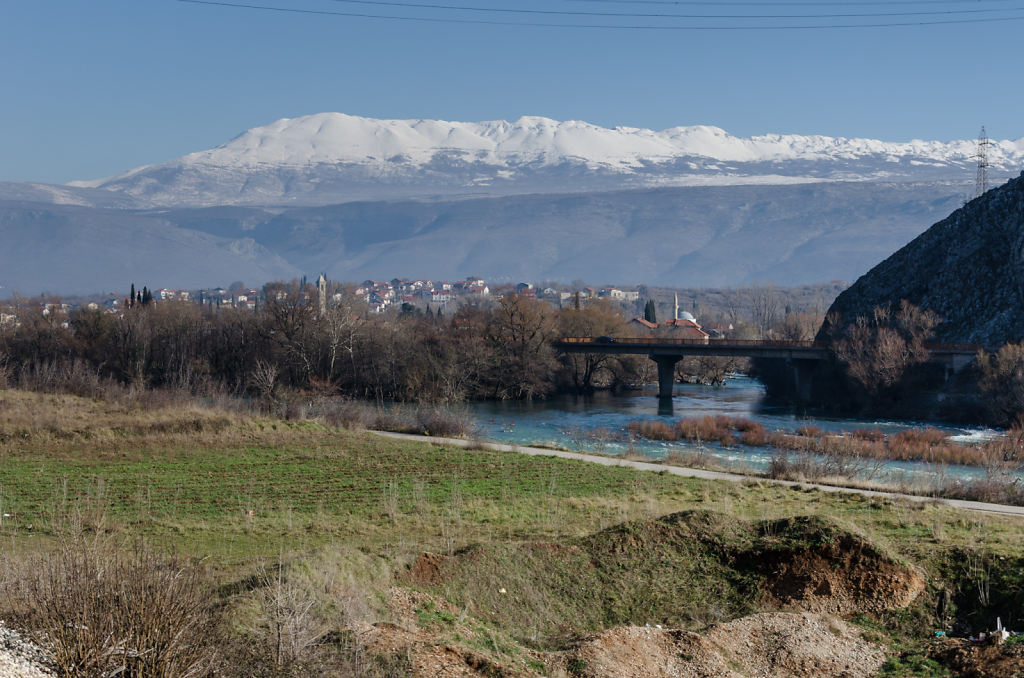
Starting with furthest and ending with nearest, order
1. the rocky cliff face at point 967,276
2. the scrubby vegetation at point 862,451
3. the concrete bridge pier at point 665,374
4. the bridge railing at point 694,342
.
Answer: the concrete bridge pier at point 665,374
the bridge railing at point 694,342
the rocky cliff face at point 967,276
the scrubby vegetation at point 862,451

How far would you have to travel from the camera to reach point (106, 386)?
7075cm

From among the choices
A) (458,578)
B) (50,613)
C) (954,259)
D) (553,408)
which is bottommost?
(553,408)

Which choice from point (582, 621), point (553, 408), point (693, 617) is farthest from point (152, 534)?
point (553, 408)

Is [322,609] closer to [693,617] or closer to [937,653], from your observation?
[693,617]

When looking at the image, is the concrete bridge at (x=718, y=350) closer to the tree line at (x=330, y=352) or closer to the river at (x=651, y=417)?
the river at (x=651, y=417)

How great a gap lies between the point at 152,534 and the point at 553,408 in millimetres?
58697

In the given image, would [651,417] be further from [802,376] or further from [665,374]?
[802,376]

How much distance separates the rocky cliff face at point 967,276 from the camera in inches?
3243

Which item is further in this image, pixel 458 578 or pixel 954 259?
pixel 954 259

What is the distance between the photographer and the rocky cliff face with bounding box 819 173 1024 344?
270ft

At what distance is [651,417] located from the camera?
2977 inches

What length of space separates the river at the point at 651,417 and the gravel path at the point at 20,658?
33.3m

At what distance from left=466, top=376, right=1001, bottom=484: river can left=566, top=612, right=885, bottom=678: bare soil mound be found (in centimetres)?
2249

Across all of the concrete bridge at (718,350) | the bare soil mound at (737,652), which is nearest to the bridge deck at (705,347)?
the concrete bridge at (718,350)
